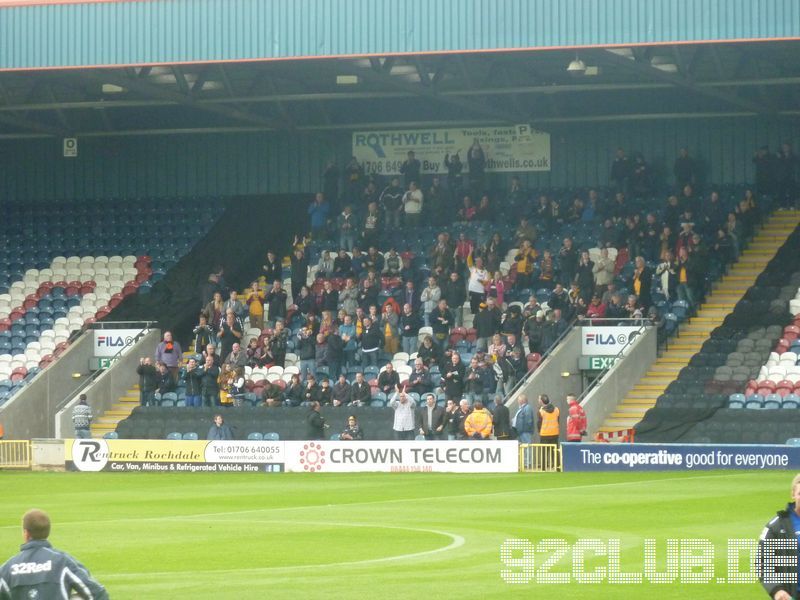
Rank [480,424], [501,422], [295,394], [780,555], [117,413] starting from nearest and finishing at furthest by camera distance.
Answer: [780,555] < [501,422] < [480,424] < [295,394] < [117,413]

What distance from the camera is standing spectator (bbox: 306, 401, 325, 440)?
3491cm

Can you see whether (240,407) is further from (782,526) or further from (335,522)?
(782,526)

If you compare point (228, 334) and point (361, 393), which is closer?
point (361, 393)

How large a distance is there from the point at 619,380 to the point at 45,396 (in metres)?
14.4

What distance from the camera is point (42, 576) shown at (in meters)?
8.43

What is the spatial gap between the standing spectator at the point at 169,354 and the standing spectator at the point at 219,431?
11.1ft

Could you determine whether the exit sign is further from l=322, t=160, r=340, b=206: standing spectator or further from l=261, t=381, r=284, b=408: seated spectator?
l=322, t=160, r=340, b=206: standing spectator

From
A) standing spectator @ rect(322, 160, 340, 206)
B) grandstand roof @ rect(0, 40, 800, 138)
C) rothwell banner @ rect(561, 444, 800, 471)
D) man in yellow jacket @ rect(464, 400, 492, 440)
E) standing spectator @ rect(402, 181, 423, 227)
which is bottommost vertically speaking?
rothwell banner @ rect(561, 444, 800, 471)

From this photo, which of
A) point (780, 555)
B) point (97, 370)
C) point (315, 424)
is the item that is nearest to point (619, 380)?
point (315, 424)

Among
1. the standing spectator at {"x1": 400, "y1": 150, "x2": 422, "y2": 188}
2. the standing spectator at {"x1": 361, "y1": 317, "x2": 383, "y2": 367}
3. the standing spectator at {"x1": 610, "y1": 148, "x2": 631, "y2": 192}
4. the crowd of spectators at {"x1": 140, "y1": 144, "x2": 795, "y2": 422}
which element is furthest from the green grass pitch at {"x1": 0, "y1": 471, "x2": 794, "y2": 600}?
the standing spectator at {"x1": 400, "y1": 150, "x2": 422, "y2": 188}

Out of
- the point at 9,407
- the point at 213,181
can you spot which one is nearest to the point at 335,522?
the point at 9,407

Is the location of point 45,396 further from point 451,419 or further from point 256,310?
point 451,419

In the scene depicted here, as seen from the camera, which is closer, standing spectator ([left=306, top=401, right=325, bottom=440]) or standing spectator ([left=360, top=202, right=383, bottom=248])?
standing spectator ([left=306, top=401, right=325, bottom=440])

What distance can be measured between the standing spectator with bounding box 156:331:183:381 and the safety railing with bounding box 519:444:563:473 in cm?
1022
